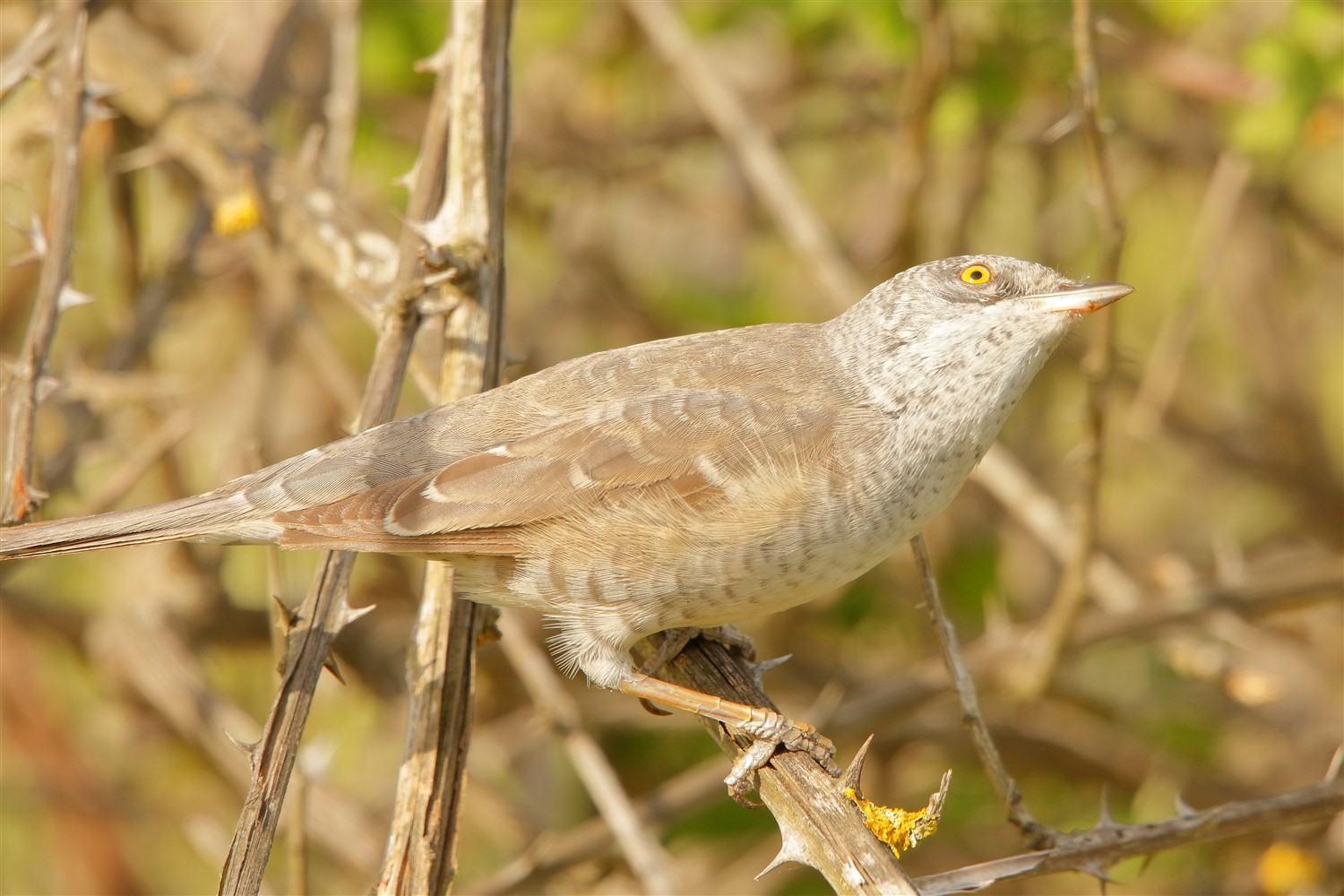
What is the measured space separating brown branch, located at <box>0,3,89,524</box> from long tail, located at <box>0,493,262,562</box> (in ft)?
0.40

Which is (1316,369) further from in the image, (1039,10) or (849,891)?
(849,891)

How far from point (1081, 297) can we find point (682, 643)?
135 centimetres

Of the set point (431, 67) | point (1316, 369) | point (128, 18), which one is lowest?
point (1316, 369)

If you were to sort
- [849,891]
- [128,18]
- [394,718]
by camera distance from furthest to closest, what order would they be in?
[394,718], [128,18], [849,891]

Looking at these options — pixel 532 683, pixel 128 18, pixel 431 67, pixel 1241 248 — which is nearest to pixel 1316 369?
pixel 1241 248

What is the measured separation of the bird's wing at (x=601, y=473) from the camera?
10.1 ft

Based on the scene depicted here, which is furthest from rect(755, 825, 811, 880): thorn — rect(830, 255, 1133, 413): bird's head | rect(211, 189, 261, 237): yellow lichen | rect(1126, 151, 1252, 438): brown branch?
rect(1126, 151, 1252, 438): brown branch

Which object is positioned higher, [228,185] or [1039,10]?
[228,185]

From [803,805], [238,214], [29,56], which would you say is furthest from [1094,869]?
[29,56]

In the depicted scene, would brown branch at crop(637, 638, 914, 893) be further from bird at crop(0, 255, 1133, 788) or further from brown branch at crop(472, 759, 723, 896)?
brown branch at crop(472, 759, 723, 896)

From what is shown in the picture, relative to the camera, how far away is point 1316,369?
21.8 feet

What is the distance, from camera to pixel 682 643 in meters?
3.45

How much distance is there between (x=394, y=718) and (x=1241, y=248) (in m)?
4.61

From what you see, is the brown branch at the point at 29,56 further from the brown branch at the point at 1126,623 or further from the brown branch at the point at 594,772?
the brown branch at the point at 1126,623
